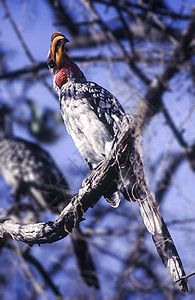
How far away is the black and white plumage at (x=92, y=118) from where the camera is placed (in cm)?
98

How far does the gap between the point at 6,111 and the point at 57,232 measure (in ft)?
9.48

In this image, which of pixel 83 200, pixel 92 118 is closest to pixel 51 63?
pixel 92 118

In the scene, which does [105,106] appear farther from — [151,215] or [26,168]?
[26,168]

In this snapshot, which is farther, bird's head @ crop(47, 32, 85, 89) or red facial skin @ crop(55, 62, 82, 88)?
red facial skin @ crop(55, 62, 82, 88)

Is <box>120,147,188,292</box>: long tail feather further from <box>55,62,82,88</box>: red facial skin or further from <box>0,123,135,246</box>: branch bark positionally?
Result: <box>55,62,82,88</box>: red facial skin

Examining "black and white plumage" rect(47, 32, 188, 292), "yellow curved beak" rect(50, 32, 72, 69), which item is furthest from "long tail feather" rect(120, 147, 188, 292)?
"yellow curved beak" rect(50, 32, 72, 69)

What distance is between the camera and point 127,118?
3.12ft

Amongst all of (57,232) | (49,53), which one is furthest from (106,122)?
(57,232)

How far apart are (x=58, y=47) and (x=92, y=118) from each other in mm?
254

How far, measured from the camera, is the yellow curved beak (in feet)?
3.35

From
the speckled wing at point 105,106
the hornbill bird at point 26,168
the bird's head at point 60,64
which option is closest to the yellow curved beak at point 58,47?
the bird's head at point 60,64

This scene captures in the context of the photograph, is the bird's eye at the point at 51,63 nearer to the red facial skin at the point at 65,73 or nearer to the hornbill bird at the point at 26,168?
the red facial skin at the point at 65,73

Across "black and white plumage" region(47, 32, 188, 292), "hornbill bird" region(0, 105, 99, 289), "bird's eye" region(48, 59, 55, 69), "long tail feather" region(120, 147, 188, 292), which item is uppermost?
"hornbill bird" region(0, 105, 99, 289)

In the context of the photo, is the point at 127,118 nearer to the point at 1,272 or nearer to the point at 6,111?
the point at 6,111
